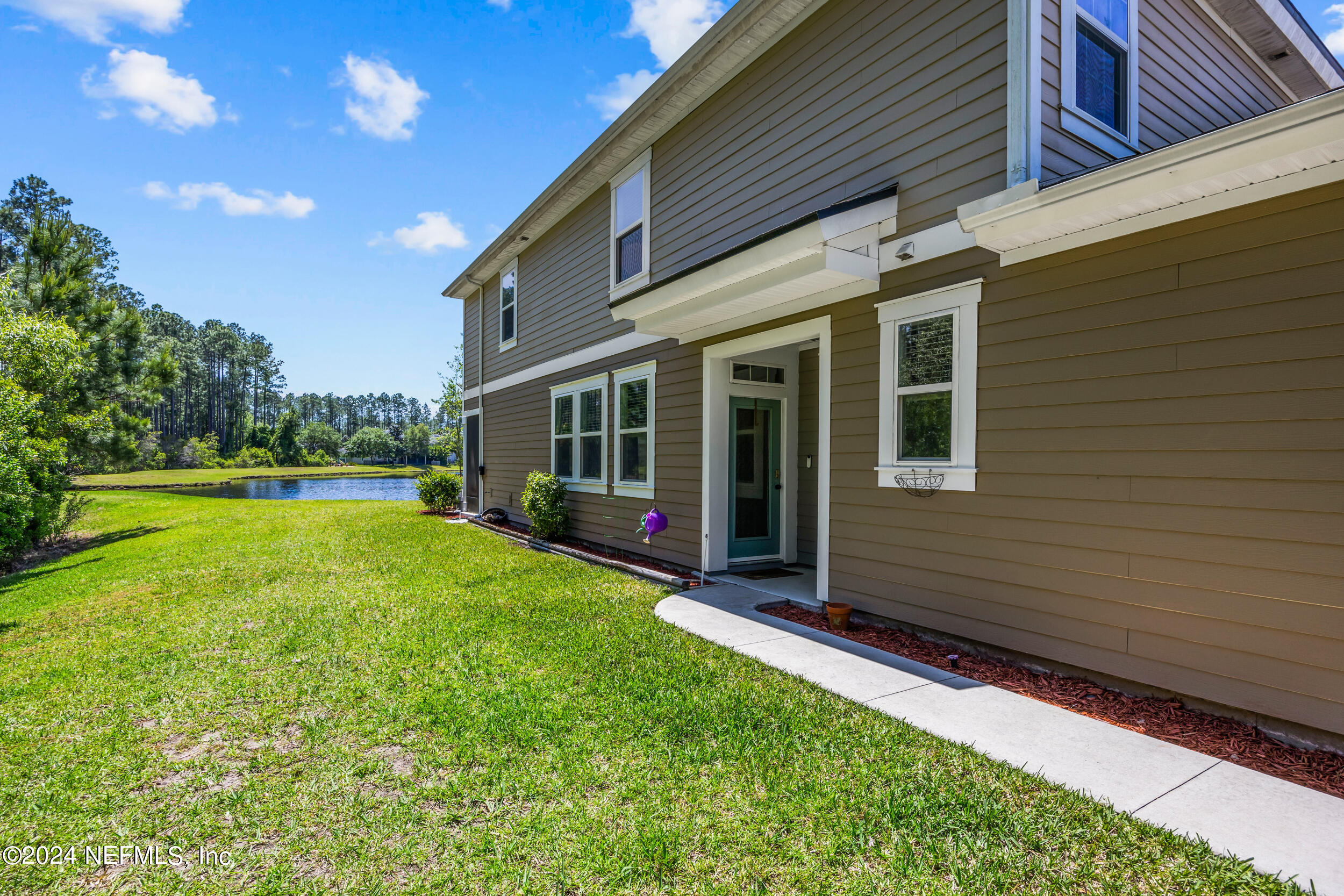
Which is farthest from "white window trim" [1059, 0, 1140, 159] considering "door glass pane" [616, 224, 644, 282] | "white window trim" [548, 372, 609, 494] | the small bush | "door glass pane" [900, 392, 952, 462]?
the small bush

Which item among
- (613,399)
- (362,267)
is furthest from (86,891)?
(362,267)

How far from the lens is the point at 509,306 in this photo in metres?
12.3

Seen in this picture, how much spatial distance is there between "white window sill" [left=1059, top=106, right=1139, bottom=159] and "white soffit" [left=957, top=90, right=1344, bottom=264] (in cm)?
90

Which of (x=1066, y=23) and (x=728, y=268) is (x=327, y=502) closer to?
(x=728, y=268)

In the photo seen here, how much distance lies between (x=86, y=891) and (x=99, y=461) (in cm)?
1371

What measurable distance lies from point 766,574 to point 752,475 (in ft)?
3.78

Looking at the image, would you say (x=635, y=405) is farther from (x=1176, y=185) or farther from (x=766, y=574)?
(x=1176, y=185)

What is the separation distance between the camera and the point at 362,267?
25672 mm

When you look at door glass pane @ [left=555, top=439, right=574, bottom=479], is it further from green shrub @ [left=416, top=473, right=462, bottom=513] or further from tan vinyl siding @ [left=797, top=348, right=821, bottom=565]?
green shrub @ [left=416, top=473, right=462, bottom=513]

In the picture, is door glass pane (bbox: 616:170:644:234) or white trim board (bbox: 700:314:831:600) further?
door glass pane (bbox: 616:170:644:234)

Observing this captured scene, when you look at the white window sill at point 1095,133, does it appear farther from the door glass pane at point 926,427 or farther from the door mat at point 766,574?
the door mat at point 766,574

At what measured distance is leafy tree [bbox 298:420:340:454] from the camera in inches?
2486

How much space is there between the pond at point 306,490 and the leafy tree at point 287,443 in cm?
2103

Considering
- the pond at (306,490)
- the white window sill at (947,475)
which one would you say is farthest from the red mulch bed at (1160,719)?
the pond at (306,490)
